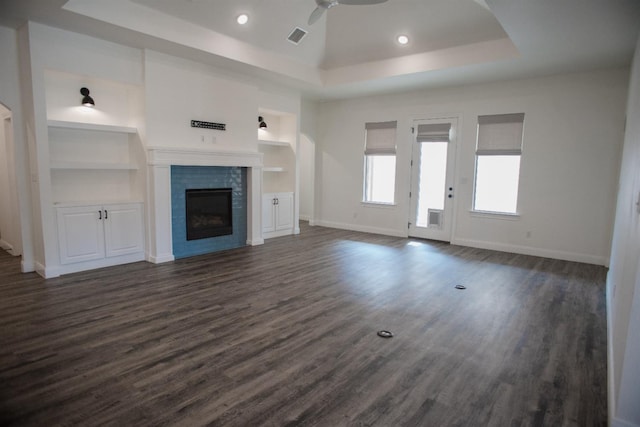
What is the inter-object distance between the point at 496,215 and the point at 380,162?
2594 millimetres

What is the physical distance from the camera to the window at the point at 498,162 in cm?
626

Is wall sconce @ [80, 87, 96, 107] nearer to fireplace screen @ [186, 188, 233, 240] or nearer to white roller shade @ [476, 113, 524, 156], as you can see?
fireplace screen @ [186, 188, 233, 240]

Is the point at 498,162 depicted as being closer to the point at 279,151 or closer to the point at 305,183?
the point at 279,151

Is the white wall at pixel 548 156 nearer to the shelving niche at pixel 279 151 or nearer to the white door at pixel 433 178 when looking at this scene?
the white door at pixel 433 178

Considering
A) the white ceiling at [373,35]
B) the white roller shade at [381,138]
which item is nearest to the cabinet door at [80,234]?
the white ceiling at [373,35]

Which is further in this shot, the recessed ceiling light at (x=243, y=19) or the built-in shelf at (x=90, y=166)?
the recessed ceiling light at (x=243, y=19)

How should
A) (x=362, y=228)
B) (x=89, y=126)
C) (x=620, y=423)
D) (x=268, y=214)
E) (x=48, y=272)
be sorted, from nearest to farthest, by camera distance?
(x=620, y=423)
(x=48, y=272)
(x=89, y=126)
(x=268, y=214)
(x=362, y=228)

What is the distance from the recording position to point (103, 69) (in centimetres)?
479

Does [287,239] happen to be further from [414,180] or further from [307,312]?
[307,312]

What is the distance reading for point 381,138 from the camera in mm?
7844

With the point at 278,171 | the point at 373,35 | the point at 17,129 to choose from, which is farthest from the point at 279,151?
the point at 17,129

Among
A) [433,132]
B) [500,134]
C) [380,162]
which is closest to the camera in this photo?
[500,134]

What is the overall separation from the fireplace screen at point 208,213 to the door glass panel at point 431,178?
379 cm

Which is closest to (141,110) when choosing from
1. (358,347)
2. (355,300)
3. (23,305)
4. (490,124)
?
(23,305)
